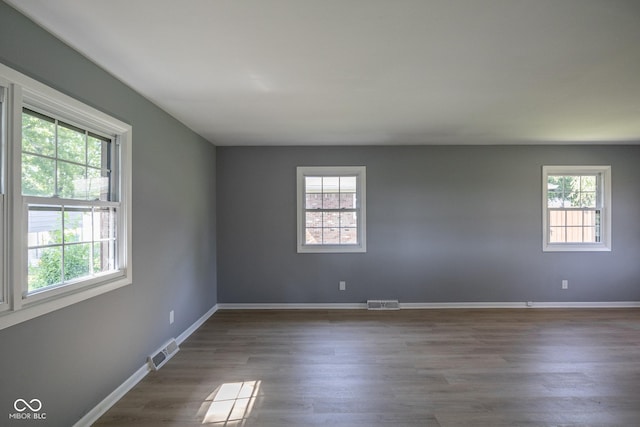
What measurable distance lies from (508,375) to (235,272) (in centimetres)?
367

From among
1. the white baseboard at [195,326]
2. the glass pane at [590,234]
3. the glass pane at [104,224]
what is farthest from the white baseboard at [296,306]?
the glass pane at [590,234]

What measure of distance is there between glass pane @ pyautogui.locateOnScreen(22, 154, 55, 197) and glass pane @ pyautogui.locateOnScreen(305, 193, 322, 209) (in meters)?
3.37

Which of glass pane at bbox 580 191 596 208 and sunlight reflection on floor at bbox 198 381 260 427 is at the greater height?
glass pane at bbox 580 191 596 208

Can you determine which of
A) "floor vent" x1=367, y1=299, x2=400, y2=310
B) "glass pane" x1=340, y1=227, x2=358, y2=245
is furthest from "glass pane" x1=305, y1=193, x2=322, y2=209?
"floor vent" x1=367, y1=299, x2=400, y2=310

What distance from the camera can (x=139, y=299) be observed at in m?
2.82

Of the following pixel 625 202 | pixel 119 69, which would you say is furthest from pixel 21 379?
pixel 625 202

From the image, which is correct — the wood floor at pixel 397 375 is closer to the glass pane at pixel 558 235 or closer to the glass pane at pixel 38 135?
the glass pane at pixel 558 235

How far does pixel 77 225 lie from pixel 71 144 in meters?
0.55

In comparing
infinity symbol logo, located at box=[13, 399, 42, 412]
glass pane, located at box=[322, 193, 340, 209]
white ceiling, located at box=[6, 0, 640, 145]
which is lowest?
infinity symbol logo, located at box=[13, 399, 42, 412]

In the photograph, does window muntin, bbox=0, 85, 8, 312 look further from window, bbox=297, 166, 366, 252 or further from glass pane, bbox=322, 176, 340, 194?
glass pane, bbox=322, 176, 340, 194

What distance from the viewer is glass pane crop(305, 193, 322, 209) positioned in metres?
5.00

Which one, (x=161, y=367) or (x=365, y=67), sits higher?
(x=365, y=67)

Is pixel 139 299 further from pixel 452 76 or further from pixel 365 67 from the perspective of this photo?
pixel 452 76

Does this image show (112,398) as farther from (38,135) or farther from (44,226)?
(38,135)
